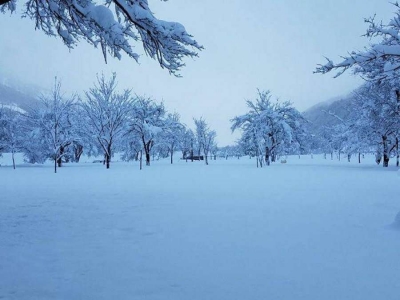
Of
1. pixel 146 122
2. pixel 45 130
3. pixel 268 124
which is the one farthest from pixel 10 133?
pixel 268 124

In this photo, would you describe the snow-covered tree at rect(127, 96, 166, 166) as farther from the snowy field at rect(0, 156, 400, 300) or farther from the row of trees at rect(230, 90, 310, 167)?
the snowy field at rect(0, 156, 400, 300)

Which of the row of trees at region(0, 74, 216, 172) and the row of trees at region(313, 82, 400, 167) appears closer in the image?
the row of trees at region(313, 82, 400, 167)

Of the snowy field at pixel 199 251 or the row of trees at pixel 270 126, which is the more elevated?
the row of trees at pixel 270 126

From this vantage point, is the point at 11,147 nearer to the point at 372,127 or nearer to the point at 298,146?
the point at 298,146

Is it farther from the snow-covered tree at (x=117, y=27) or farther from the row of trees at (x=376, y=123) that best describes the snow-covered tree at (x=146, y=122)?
the snow-covered tree at (x=117, y=27)

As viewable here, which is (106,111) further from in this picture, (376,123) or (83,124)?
(376,123)

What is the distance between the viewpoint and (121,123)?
2945 cm

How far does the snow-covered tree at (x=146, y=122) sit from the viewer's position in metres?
36.6

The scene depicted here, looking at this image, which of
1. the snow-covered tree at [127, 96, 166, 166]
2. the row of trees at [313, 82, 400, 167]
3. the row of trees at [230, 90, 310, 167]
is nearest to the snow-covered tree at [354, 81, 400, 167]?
the row of trees at [313, 82, 400, 167]

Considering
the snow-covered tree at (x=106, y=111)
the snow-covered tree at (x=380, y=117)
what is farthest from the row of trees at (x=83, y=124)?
the snow-covered tree at (x=380, y=117)

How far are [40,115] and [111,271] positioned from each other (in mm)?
36777

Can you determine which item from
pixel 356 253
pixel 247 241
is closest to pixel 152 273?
pixel 247 241

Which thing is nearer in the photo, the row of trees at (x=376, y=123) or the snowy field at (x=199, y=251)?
the snowy field at (x=199, y=251)

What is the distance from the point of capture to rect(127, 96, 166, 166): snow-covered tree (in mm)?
36625
